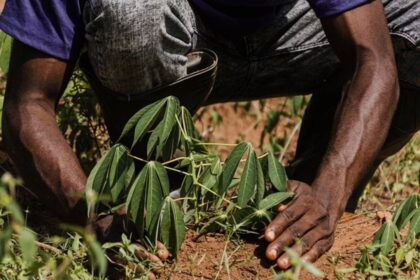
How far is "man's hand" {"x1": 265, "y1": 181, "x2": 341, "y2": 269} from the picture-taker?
2.31 meters

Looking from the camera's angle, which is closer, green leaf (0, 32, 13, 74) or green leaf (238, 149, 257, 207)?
green leaf (238, 149, 257, 207)

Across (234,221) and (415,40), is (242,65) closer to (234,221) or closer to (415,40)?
(415,40)

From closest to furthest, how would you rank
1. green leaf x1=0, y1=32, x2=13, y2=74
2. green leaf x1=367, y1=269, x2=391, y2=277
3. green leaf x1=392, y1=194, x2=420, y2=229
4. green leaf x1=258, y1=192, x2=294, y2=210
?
1. green leaf x1=367, y1=269, x2=391, y2=277
2. green leaf x1=258, y1=192, x2=294, y2=210
3. green leaf x1=392, y1=194, x2=420, y2=229
4. green leaf x1=0, y1=32, x2=13, y2=74

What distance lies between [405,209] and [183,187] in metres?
0.53

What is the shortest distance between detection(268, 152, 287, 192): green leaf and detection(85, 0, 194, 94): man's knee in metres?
0.41

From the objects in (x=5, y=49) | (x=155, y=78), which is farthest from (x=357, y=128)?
(x=5, y=49)

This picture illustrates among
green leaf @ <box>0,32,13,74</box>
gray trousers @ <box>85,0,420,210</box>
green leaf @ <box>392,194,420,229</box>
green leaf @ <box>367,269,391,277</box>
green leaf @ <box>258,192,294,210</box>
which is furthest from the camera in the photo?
green leaf @ <box>0,32,13,74</box>

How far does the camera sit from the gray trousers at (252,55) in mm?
2533

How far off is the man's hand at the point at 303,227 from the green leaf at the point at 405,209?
0.16m

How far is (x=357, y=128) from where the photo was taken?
2.49 meters

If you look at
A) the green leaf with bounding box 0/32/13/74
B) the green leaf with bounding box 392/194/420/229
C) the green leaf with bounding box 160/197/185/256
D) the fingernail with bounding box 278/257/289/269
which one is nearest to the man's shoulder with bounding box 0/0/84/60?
the green leaf with bounding box 0/32/13/74

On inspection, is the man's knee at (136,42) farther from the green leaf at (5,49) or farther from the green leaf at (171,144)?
the green leaf at (5,49)

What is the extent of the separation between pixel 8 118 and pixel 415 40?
115 centimetres

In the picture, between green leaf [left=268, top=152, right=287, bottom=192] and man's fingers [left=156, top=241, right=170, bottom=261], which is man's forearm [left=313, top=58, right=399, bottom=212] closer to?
green leaf [left=268, top=152, right=287, bottom=192]
